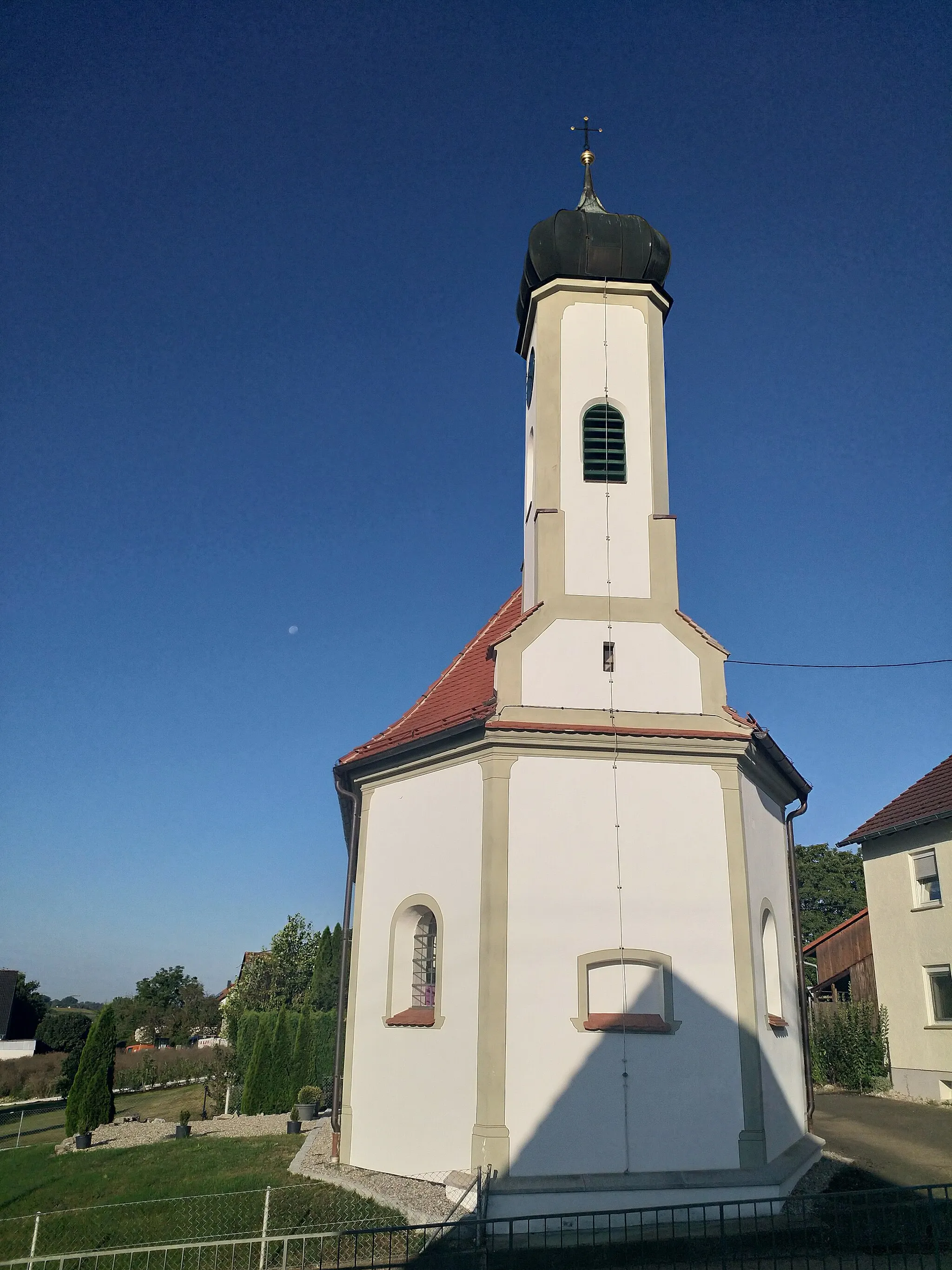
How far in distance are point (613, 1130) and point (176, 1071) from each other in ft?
94.7

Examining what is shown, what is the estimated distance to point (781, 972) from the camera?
543 inches

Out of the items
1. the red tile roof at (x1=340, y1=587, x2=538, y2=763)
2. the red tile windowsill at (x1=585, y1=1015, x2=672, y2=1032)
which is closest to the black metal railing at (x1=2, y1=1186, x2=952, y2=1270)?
the red tile windowsill at (x1=585, y1=1015, x2=672, y2=1032)

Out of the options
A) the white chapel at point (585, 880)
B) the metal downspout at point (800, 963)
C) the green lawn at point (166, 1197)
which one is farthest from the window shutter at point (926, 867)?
the green lawn at point (166, 1197)

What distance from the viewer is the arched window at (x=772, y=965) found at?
13.2 metres

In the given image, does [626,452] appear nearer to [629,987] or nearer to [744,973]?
[744,973]

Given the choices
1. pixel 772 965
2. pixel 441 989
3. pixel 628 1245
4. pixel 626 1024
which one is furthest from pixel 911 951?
pixel 628 1245

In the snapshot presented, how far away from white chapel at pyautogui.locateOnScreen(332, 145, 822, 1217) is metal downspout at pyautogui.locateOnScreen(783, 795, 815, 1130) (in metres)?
0.31

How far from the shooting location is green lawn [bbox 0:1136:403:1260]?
1005 centimetres

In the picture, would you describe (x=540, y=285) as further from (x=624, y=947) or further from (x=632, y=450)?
(x=624, y=947)

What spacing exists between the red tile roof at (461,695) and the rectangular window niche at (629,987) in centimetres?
350

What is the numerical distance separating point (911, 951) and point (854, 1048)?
2.68 m

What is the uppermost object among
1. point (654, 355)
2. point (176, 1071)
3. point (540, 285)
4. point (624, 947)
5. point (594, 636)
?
point (540, 285)

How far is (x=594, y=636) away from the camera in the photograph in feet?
43.6

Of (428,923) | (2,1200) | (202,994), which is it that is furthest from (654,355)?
(202,994)
